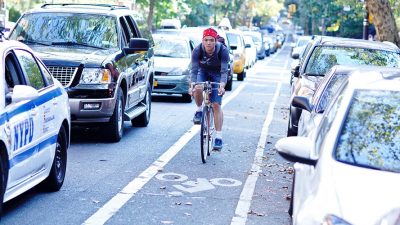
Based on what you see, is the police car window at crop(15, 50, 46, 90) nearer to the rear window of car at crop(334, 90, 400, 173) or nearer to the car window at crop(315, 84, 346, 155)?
the car window at crop(315, 84, 346, 155)

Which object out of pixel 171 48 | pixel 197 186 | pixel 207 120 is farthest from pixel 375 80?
pixel 171 48

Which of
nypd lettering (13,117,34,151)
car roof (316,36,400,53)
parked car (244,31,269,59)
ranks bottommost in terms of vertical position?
parked car (244,31,269,59)

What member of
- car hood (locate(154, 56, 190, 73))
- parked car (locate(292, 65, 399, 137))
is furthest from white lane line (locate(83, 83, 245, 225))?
car hood (locate(154, 56, 190, 73))

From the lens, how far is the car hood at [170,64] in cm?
2236

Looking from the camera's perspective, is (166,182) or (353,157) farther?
(166,182)

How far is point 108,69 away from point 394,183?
850 centimetres

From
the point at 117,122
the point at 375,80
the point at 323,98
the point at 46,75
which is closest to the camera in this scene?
the point at 375,80

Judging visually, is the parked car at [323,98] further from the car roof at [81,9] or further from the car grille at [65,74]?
the car roof at [81,9]

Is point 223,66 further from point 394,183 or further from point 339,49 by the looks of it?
point 394,183

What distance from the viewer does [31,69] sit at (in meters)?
9.50

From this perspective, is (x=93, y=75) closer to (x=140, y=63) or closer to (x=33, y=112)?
(x=140, y=63)

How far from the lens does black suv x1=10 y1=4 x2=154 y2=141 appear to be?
13.5 meters

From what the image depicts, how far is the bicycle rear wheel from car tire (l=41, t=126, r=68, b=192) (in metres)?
2.58

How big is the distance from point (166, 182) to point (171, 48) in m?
12.9
